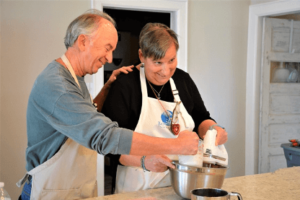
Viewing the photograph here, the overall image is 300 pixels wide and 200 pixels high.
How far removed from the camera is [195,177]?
141cm

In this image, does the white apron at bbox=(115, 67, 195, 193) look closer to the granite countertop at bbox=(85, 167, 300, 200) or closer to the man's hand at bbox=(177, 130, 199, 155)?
the granite countertop at bbox=(85, 167, 300, 200)

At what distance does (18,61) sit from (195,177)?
2.25 m

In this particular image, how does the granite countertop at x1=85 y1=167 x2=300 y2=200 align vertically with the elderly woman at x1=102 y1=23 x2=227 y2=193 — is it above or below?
below

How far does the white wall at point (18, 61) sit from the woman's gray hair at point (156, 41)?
1.66 meters

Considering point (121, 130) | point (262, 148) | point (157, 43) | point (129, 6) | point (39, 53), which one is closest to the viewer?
point (121, 130)

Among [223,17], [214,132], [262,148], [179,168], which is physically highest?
[223,17]

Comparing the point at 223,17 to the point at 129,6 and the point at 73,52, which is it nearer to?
the point at 129,6

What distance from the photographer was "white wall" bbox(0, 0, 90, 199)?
3.06 meters

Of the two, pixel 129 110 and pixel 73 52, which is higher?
pixel 73 52

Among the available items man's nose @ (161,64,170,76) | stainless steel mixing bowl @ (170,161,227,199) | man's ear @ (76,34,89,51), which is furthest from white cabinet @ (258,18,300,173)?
man's ear @ (76,34,89,51)

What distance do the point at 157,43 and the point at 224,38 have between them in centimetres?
244

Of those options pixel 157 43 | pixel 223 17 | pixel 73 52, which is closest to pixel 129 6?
pixel 223 17

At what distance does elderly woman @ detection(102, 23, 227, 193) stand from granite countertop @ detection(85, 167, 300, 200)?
12 centimetres

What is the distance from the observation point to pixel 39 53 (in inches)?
125
